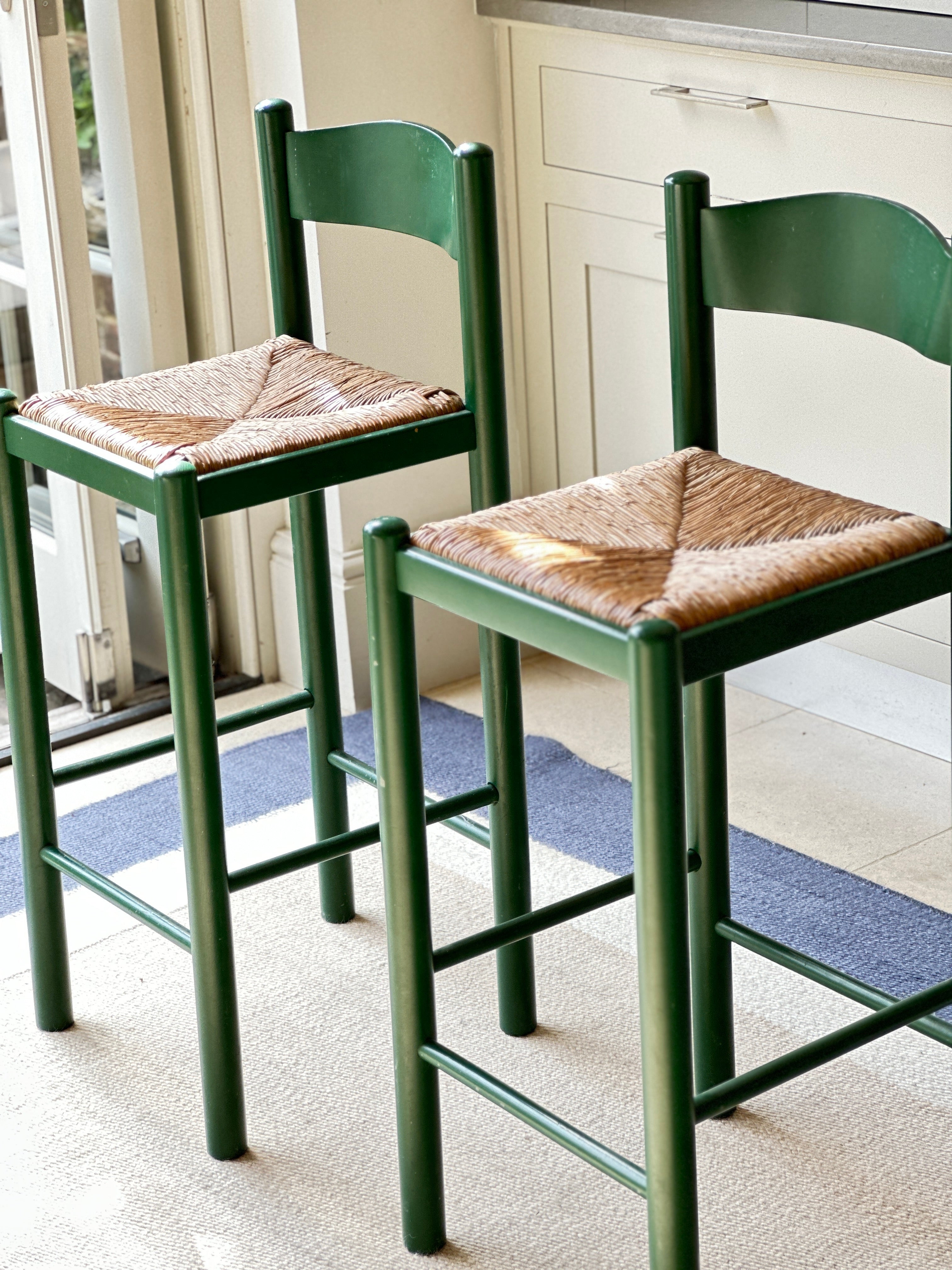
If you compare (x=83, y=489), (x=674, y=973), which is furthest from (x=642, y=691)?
(x=83, y=489)

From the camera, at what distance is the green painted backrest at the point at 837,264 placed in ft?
4.27

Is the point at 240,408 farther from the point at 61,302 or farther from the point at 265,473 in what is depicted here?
the point at 61,302

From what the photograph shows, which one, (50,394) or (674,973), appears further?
(50,394)

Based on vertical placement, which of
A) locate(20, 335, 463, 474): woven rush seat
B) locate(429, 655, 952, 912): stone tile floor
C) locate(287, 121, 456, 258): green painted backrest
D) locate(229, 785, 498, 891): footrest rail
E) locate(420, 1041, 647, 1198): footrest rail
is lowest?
locate(429, 655, 952, 912): stone tile floor

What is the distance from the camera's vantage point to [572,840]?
231 centimetres

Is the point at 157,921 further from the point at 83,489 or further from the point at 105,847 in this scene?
the point at 83,489

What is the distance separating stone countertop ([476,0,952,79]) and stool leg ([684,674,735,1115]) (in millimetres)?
893

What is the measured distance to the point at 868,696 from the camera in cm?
253

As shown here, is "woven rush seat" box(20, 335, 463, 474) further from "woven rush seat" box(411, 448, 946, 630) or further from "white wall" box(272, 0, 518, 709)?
"white wall" box(272, 0, 518, 709)

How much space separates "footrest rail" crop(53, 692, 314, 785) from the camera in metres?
1.86

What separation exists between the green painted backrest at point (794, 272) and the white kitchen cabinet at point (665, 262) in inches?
28.6

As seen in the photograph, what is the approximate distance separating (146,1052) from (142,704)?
0.97m

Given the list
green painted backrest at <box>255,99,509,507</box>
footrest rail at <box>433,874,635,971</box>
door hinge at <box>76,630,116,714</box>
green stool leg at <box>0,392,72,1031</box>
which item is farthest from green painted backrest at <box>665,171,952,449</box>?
door hinge at <box>76,630,116,714</box>

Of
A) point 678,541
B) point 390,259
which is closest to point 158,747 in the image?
point 678,541
